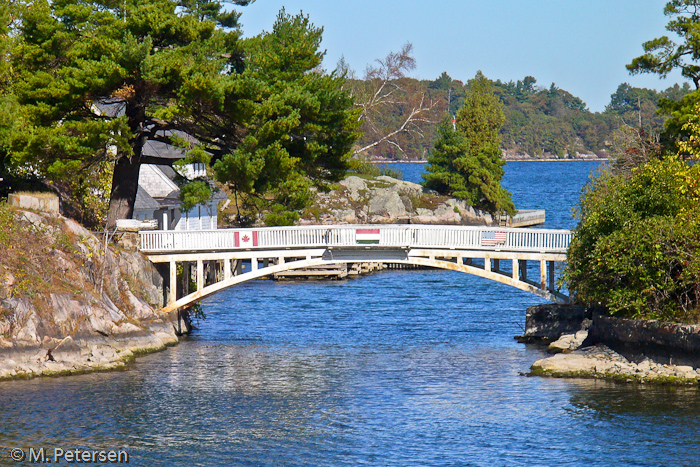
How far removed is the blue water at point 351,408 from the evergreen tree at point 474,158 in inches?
2326

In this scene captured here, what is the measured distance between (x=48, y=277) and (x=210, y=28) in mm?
16514

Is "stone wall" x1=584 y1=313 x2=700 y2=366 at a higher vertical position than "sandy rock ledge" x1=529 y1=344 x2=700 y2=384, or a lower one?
higher

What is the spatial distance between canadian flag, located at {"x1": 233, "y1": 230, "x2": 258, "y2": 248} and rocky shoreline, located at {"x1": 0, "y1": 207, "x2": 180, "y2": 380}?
14.4ft

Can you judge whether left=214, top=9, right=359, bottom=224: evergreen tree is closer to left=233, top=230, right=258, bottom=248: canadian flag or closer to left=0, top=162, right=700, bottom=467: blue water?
left=233, top=230, right=258, bottom=248: canadian flag

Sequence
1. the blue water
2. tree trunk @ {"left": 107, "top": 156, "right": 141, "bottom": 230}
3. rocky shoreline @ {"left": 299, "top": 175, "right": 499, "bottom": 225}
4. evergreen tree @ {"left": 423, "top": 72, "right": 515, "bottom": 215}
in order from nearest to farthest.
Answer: the blue water, tree trunk @ {"left": 107, "top": 156, "right": 141, "bottom": 230}, rocky shoreline @ {"left": 299, "top": 175, "right": 499, "bottom": 225}, evergreen tree @ {"left": 423, "top": 72, "right": 515, "bottom": 215}

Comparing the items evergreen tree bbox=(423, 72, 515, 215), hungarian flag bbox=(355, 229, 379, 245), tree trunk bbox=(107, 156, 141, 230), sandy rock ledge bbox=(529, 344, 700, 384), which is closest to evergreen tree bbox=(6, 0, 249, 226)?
tree trunk bbox=(107, 156, 141, 230)

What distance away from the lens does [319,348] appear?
141 ft

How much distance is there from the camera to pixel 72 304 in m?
36.8

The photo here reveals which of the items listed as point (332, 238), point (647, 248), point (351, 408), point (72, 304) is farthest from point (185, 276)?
point (647, 248)

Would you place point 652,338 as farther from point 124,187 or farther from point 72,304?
point 124,187

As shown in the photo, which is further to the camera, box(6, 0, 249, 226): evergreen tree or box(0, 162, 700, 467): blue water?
box(6, 0, 249, 226): evergreen tree

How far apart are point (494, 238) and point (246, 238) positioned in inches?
476

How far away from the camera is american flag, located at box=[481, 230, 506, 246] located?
139ft

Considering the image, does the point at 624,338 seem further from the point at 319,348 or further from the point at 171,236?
the point at 171,236
